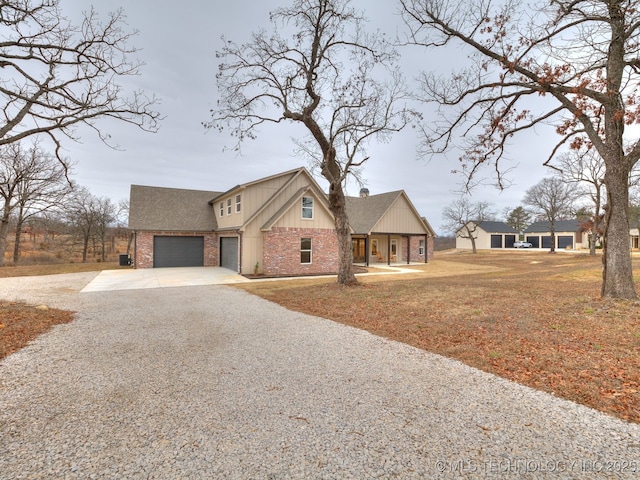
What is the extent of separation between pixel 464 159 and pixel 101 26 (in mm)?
11368

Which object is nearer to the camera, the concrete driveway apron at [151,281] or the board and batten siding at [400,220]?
the concrete driveway apron at [151,281]

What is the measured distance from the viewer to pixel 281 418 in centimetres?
328

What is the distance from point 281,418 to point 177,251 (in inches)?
811

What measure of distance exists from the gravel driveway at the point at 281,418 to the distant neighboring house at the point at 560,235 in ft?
196

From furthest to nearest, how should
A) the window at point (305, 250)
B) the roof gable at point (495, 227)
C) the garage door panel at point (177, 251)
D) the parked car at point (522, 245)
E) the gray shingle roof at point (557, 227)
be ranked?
the parked car at point (522, 245), the roof gable at point (495, 227), the gray shingle roof at point (557, 227), the garage door panel at point (177, 251), the window at point (305, 250)

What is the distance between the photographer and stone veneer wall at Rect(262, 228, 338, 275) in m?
17.4

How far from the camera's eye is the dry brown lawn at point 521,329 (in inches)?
161

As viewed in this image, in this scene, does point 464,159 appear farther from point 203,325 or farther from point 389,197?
point 389,197

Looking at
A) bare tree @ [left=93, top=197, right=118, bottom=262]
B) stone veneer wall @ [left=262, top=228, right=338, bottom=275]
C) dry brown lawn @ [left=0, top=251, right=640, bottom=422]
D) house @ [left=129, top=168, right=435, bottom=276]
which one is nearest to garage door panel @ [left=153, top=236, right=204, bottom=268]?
house @ [left=129, top=168, right=435, bottom=276]

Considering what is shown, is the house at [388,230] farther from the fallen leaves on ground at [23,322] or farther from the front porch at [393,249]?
the fallen leaves on ground at [23,322]

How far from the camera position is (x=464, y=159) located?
10.3 m

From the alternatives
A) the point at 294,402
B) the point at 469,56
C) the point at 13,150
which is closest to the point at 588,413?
the point at 294,402

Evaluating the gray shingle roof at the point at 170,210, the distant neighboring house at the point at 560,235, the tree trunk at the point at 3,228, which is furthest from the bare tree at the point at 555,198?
the tree trunk at the point at 3,228

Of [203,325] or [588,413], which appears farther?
[203,325]
